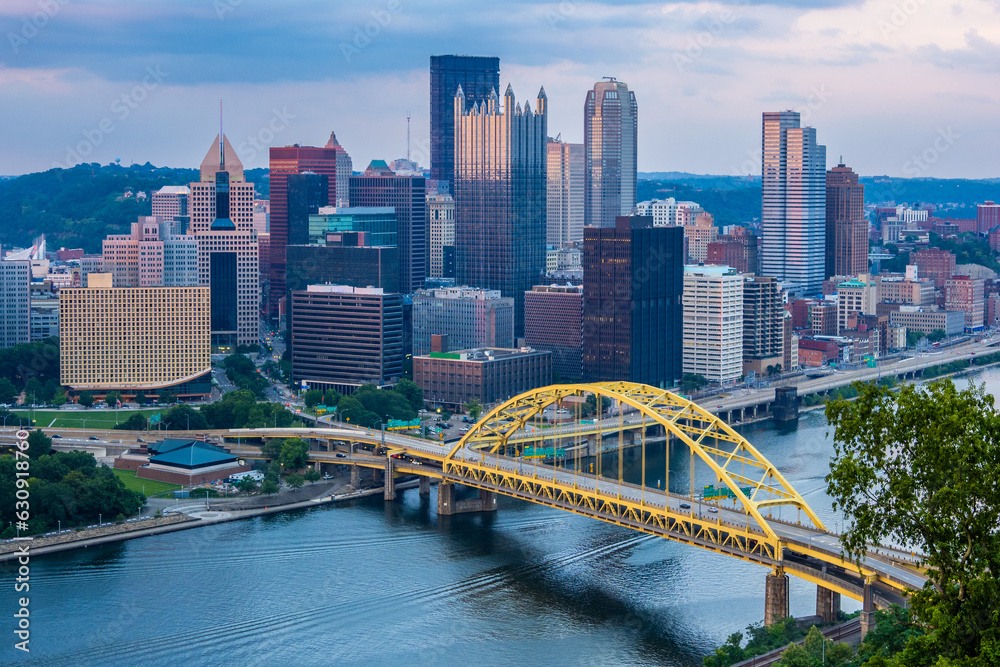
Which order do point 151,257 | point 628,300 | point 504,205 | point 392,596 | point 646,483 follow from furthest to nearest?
point 504,205, point 151,257, point 628,300, point 646,483, point 392,596

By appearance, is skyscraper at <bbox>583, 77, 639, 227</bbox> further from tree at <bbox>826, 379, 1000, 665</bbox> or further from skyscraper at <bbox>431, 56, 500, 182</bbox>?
tree at <bbox>826, 379, 1000, 665</bbox>

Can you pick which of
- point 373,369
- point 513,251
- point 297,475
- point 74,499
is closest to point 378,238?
point 513,251

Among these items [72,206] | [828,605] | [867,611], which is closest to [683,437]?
[828,605]

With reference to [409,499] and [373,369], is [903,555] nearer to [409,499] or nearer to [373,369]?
[409,499]

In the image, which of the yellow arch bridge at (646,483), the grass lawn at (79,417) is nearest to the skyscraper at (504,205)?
the yellow arch bridge at (646,483)

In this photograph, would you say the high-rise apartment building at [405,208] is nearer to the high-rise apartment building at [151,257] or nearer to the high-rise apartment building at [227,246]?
the high-rise apartment building at [227,246]

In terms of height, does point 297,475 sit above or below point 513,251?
below

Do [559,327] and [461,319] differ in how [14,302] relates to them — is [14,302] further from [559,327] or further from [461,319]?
[559,327]
